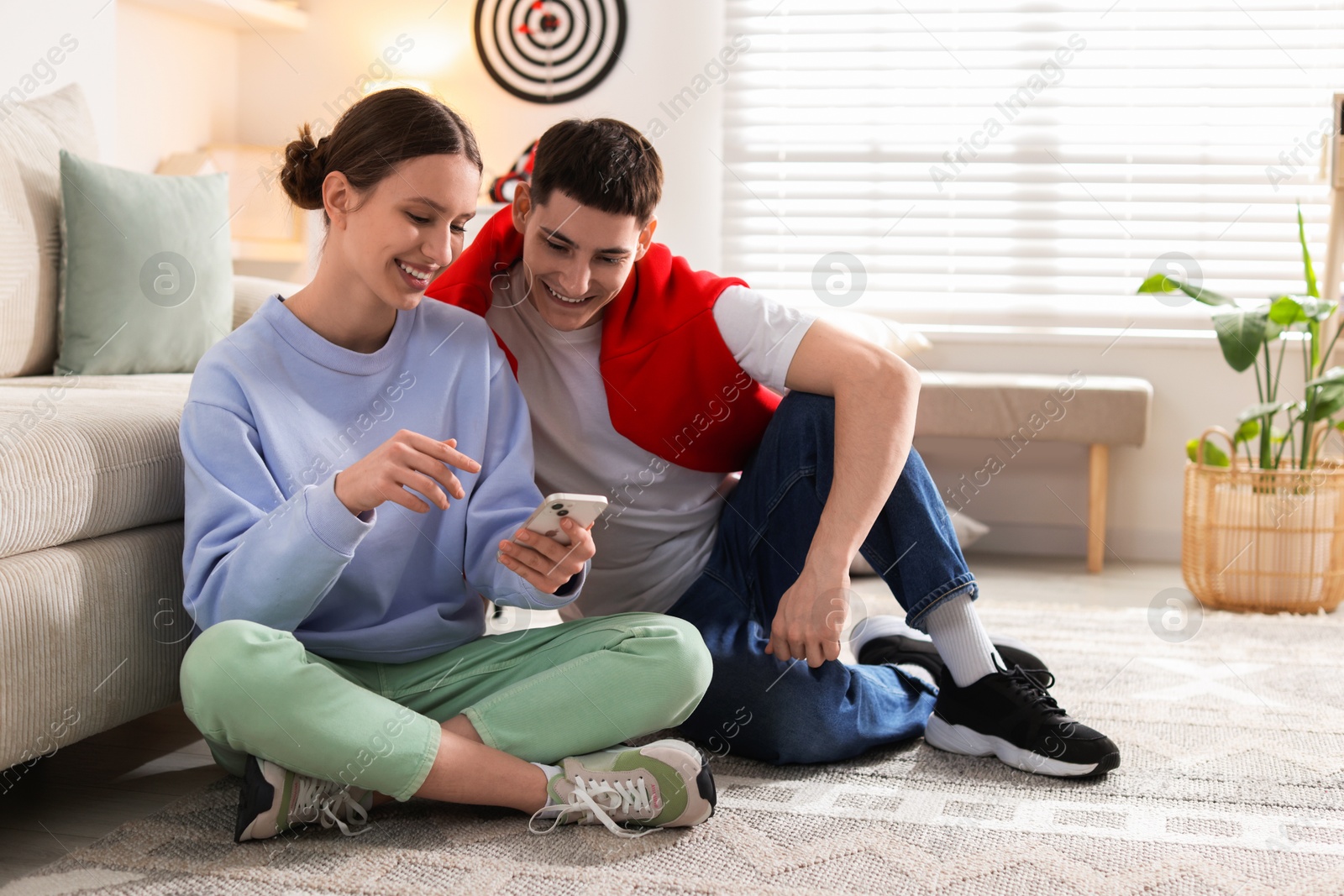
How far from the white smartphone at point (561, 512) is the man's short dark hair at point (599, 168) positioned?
0.36 metres

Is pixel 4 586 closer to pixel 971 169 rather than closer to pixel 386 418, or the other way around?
pixel 386 418

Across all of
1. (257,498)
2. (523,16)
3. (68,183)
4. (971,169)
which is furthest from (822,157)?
(257,498)

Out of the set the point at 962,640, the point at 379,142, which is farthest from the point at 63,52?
the point at 962,640

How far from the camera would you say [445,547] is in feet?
3.98

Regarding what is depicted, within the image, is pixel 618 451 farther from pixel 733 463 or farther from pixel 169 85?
pixel 169 85

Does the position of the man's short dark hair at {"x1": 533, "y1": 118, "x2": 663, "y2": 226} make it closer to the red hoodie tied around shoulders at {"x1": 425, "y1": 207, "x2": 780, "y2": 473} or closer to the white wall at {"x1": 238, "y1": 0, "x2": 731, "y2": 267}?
the red hoodie tied around shoulders at {"x1": 425, "y1": 207, "x2": 780, "y2": 473}

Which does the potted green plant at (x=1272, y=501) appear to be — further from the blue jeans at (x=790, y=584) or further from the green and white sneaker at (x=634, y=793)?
the green and white sneaker at (x=634, y=793)

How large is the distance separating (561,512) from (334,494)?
7.7 inches

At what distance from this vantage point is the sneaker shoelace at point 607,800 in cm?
113

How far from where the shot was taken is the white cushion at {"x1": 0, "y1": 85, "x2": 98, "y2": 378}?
1729 millimetres

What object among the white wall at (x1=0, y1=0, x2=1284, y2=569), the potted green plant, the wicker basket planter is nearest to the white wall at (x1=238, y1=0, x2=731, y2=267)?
the white wall at (x1=0, y1=0, x2=1284, y2=569)

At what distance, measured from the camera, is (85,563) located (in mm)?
1135

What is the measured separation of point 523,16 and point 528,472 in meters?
2.33

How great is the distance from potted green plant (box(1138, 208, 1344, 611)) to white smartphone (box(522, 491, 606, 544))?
1676mm
